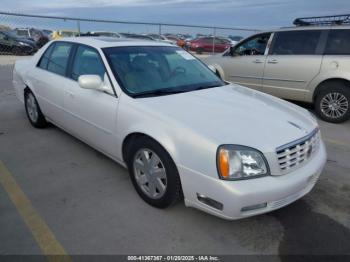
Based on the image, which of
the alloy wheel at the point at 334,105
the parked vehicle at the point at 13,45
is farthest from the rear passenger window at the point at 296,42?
the parked vehicle at the point at 13,45

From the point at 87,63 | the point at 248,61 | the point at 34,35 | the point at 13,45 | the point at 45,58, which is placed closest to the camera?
the point at 87,63

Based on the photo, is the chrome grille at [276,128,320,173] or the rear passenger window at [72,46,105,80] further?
the rear passenger window at [72,46,105,80]

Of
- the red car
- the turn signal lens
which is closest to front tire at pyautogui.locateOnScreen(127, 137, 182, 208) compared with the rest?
the turn signal lens

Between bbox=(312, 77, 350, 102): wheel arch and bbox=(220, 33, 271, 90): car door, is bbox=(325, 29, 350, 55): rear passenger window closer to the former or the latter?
bbox=(312, 77, 350, 102): wheel arch

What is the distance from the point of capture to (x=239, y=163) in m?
2.44

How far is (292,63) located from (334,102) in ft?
3.74

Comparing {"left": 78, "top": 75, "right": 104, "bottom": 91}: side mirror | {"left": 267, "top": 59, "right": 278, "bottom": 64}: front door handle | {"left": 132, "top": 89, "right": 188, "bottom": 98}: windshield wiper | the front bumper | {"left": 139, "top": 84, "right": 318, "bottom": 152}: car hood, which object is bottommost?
the front bumper

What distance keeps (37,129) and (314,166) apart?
429 centimetres

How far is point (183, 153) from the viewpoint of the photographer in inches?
103

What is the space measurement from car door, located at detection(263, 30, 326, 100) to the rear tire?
344mm

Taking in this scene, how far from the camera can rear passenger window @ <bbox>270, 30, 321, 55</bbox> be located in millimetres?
6305

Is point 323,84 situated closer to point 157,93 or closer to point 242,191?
point 157,93

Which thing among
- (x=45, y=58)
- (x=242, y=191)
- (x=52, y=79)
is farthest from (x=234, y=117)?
(x=45, y=58)

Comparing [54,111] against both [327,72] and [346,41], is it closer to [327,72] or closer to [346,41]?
[327,72]
